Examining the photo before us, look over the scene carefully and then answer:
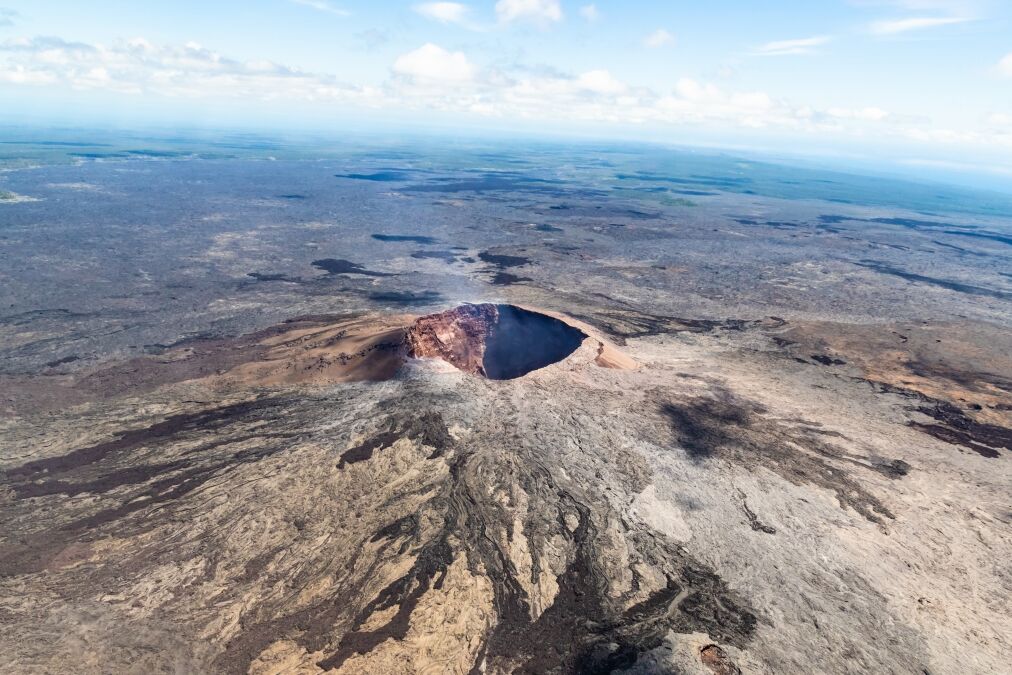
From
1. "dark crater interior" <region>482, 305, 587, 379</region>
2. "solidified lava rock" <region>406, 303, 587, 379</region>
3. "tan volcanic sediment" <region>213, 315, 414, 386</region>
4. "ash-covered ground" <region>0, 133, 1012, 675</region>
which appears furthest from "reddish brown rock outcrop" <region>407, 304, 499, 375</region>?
"tan volcanic sediment" <region>213, 315, 414, 386</region>

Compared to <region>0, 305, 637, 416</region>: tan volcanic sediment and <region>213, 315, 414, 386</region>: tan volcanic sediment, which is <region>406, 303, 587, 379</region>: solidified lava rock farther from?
<region>213, 315, 414, 386</region>: tan volcanic sediment

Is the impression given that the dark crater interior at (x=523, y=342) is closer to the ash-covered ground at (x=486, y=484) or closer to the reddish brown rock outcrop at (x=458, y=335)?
the ash-covered ground at (x=486, y=484)

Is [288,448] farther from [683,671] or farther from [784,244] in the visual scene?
[784,244]

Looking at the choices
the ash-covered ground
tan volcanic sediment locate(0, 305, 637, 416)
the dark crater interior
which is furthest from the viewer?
the dark crater interior

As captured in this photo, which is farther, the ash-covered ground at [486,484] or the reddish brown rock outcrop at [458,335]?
the reddish brown rock outcrop at [458,335]

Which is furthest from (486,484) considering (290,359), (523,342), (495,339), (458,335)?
(290,359)

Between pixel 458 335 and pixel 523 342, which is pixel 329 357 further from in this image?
pixel 523 342

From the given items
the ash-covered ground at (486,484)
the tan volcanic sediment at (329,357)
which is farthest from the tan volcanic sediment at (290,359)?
the ash-covered ground at (486,484)
